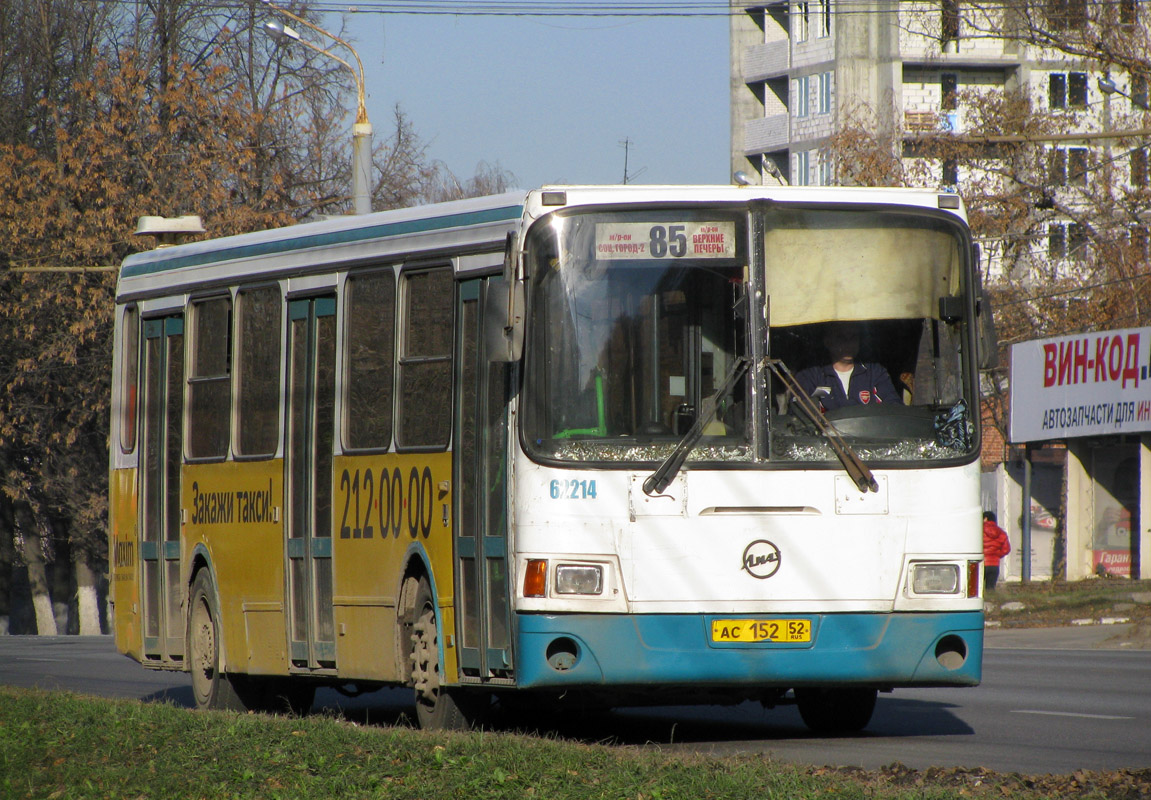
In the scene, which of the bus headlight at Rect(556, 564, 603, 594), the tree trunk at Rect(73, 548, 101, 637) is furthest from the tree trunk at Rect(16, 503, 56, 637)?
the bus headlight at Rect(556, 564, 603, 594)

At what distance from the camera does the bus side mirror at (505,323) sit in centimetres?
966

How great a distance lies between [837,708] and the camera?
11414 mm

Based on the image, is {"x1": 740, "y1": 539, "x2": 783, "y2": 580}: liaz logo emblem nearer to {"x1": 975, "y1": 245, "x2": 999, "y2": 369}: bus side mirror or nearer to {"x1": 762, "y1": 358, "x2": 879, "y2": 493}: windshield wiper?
{"x1": 762, "y1": 358, "x2": 879, "y2": 493}: windshield wiper

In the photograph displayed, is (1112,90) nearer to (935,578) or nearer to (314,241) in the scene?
(314,241)

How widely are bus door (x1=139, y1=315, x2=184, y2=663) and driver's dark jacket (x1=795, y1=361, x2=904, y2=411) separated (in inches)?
214

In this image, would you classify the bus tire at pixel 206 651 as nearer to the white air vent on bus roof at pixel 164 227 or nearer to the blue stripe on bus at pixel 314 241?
the blue stripe on bus at pixel 314 241

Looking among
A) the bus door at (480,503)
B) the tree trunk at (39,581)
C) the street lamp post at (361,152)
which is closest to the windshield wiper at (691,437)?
the bus door at (480,503)

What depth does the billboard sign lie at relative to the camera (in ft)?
105

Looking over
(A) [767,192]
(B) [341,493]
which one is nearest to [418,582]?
(B) [341,493]

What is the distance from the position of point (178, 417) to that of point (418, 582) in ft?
11.8

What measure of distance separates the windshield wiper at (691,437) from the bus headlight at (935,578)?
4.30 ft

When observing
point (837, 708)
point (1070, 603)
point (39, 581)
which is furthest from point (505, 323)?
point (39, 581)

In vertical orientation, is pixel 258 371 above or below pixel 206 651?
above

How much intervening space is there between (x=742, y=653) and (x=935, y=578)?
1078 mm
